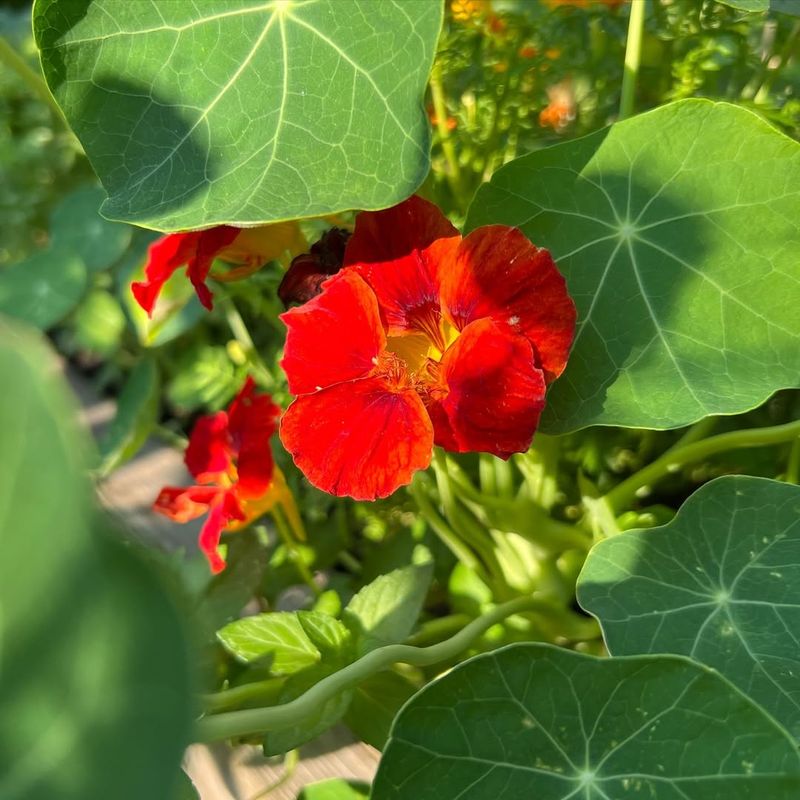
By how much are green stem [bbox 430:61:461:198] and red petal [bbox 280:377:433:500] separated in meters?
0.43

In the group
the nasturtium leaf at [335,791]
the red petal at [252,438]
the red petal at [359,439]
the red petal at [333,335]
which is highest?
the red petal at [333,335]

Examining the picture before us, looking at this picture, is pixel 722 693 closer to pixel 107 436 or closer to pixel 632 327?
pixel 632 327

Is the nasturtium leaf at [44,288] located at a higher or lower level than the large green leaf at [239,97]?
lower

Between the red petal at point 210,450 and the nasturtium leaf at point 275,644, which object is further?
the red petal at point 210,450

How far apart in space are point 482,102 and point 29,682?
83 cm

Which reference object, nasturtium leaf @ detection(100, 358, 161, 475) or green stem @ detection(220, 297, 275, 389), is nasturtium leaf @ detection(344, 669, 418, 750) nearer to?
green stem @ detection(220, 297, 275, 389)

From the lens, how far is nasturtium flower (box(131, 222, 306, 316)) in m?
0.66

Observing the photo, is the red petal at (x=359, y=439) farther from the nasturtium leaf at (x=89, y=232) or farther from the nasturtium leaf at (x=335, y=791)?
the nasturtium leaf at (x=89, y=232)

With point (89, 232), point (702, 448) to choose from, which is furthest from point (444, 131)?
point (89, 232)

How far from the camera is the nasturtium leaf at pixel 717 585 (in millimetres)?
596

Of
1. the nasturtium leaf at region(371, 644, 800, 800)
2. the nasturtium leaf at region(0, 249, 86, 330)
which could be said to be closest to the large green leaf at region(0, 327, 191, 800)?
the nasturtium leaf at region(371, 644, 800, 800)

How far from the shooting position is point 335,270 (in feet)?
2.17

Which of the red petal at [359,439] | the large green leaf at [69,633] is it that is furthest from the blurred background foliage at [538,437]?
the large green leaf at [69,633]

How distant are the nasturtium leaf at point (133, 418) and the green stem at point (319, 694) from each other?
2.25ft
